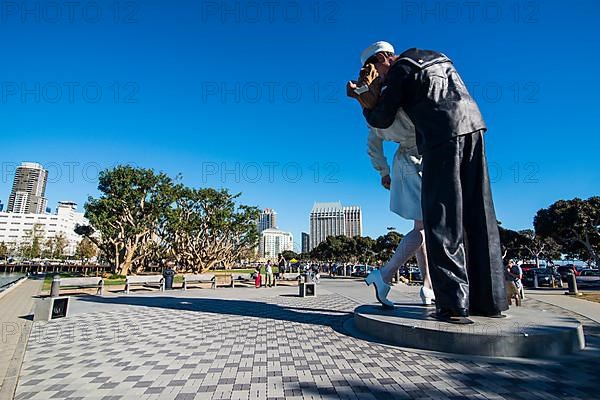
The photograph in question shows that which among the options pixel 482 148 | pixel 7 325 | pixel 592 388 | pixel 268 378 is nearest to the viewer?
pixel 592 388

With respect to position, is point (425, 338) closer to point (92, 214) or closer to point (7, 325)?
point (7, 325)

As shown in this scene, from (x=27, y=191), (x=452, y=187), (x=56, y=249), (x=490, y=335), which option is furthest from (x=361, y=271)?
(x=27, y=191)

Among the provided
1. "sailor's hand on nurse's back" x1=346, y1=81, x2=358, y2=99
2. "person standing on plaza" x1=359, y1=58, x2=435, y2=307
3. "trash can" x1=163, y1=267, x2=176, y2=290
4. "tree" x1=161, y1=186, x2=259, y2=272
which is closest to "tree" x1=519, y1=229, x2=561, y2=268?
"tree" x1=161, y1=186, x2=259, y2=272

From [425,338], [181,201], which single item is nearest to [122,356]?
[425,338]

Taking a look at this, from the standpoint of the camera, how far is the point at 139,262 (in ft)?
147

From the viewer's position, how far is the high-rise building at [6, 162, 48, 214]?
573ft

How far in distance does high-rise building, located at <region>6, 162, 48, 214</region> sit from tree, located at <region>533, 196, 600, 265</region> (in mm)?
213258

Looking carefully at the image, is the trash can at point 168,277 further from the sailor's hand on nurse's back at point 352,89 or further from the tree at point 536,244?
the tree at point 536,244

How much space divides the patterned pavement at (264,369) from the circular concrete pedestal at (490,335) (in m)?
0.24

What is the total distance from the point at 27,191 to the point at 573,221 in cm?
22278

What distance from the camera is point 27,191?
17875 centimetres

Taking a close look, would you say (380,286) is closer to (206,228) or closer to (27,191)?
(206,228)

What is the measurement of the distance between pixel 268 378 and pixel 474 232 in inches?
191

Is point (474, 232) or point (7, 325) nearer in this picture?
point (474, 232)
